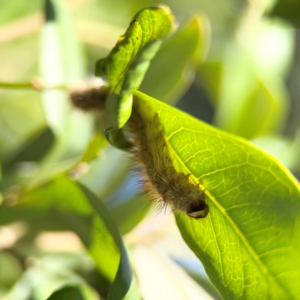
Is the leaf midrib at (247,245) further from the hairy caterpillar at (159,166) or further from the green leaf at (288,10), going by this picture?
the green leaf at (288,10)

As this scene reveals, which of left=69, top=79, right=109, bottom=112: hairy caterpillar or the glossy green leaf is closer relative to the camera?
left=69, top=79, right=109, bottom=112: hairy caterpillar

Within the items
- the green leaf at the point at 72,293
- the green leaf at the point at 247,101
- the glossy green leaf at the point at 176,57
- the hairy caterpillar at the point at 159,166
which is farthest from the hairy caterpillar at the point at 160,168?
the green leaf at the point at 247,101

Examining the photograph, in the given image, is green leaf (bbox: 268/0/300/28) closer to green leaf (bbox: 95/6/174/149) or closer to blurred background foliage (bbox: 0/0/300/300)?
blurred background foliage (bbox: 0/0/300/300)

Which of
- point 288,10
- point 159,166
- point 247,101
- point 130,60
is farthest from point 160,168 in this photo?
point 247,101

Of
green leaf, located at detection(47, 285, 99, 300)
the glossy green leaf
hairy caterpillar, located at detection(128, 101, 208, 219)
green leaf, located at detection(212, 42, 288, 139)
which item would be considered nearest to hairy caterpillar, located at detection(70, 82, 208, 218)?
hairy caterpillar, located at detection(128, 101, 208, 219)

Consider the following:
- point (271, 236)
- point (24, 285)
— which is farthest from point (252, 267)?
point (24, 285)

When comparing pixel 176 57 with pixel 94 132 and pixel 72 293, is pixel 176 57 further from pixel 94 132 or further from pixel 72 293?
pixel 72 293
